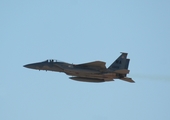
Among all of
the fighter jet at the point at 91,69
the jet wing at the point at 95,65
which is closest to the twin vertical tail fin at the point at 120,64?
the fighter jet at the point at 91,69

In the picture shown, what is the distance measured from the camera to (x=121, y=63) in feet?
129

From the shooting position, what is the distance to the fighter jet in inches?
1444

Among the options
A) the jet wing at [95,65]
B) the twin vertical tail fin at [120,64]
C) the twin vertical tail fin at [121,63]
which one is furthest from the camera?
the twin vertical tail fin at [121,63]

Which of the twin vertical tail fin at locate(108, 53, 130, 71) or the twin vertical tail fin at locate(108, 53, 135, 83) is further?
the twin vertical tail fin at locate(108, 53, 130, 71)

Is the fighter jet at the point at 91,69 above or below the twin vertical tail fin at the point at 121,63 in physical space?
below

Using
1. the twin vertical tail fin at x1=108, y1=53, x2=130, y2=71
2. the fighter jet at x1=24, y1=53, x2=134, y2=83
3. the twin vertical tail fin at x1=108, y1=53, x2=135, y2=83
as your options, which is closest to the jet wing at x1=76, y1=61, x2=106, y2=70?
the fighter jet at x1=24, y1=53, x2=134, y2=83

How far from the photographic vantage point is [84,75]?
37406 mm

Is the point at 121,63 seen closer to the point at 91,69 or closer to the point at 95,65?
the point at 95,65

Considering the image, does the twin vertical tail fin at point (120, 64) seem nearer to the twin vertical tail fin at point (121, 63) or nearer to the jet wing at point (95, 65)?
the twin vertical tail fin at point (121, 63)

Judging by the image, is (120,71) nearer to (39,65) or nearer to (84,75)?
(84,75)

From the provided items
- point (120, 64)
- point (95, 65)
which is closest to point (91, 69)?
point (95, 65)

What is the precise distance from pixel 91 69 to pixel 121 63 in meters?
4.26

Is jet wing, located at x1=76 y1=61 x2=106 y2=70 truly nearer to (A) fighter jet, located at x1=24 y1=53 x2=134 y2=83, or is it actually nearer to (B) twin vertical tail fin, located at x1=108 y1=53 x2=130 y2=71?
(A) fighter jet, located at x1=24 y1=53 x2=134 y2=83

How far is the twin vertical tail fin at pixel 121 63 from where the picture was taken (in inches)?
1542
